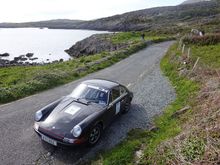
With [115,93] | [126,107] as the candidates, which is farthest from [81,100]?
[126,107]

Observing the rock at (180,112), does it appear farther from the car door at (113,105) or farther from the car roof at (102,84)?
the car roof at (102,84)

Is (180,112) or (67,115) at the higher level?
(67,115)

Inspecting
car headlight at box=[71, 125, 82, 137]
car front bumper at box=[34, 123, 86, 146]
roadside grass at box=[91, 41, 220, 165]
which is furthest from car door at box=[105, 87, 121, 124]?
car front bumper at box=[34, 123, 86, 146]

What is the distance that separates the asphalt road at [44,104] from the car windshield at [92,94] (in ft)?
3.84

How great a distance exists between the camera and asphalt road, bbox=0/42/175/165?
25.5 feet

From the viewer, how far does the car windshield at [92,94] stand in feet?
31.2

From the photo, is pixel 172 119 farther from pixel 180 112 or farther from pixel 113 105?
pixel 113 105

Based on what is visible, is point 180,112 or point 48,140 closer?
point 48,140

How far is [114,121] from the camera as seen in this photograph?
1028 cm

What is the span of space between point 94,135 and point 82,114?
791 mm

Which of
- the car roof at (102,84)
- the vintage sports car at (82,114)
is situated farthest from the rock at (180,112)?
the car roof at (102,84)

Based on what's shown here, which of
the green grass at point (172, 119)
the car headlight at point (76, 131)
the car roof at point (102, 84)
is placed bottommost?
the green grass at point (172, 119)

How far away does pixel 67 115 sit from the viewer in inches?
336

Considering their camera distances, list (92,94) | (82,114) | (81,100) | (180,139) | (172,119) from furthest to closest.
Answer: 1. (172,119)
2. (92,94)
3. (81,100)
4. (82,114)
5. (180,139)
